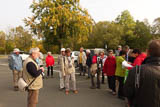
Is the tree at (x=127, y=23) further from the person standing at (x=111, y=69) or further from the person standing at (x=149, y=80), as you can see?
the person standing at (x=149, y=80)

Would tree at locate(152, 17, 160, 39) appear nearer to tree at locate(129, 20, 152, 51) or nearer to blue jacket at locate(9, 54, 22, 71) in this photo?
tree at locate(129, 20, 152, 51)

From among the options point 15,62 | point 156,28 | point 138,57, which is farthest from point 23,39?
point 156,28

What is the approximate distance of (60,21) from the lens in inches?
679

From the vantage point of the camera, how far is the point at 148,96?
5.67 ft

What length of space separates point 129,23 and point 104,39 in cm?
1488

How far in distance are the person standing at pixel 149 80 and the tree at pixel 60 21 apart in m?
15.2

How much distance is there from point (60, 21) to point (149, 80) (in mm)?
16476

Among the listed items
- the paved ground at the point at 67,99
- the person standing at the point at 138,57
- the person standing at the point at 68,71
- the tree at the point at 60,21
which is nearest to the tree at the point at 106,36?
the tree at the point at 60,21

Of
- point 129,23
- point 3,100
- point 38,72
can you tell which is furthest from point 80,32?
point 129,23

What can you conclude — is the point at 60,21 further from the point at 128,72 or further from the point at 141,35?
the point at 141,35

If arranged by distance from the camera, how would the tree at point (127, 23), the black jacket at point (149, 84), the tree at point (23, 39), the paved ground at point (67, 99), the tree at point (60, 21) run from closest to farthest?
1. the black jacket at point (149, 84)
2. the paved ground at point (67, 99)
3. the tree at point (60, 21)
4. the tree at point (23, 39)
5. the tree at point (127, 23)

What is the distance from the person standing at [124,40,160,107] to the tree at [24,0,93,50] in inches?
599

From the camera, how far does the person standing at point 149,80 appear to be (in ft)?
5.58

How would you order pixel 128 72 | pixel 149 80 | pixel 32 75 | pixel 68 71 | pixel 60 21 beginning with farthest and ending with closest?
pixel 60 21 → pixel 68 71 → pixel 32 75 → pixel 128 72 → pixel 149 80
